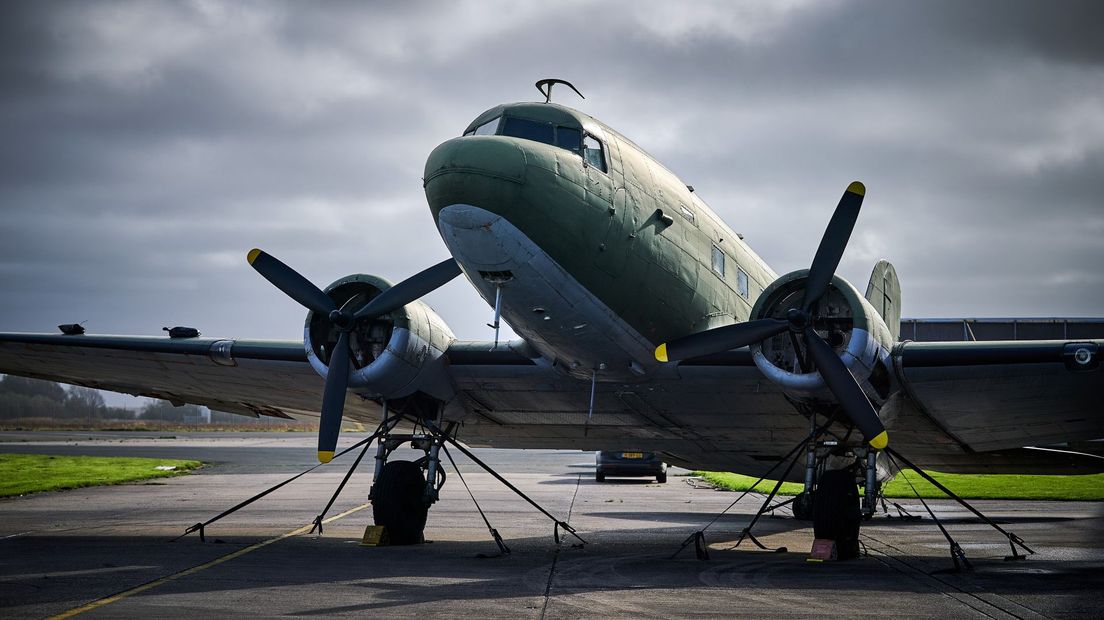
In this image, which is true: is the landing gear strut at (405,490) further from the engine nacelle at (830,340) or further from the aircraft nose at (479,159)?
the engine nacelle at (830,340)

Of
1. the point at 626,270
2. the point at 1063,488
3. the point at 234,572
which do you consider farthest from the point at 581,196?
the point at 1063,488

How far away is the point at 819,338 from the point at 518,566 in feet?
15.6

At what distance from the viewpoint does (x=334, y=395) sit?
1484cm

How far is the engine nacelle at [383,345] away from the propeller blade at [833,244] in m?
5.68

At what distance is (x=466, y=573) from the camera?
38.5 feet

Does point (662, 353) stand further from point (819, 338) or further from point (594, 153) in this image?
point (594, 153)

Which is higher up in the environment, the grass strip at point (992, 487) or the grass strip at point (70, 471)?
the grass strip at point (992, 487)

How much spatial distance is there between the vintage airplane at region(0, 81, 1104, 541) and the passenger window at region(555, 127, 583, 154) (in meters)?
0.03

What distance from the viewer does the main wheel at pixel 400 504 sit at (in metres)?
15.2

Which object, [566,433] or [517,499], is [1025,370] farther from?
[517,499]

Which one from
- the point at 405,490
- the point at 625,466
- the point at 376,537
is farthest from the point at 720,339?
the point at 625,466

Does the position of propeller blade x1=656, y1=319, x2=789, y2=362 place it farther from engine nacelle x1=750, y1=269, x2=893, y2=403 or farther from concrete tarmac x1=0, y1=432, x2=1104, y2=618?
concrete tarmac x1=0, y1=432, x2=1104, y2=618

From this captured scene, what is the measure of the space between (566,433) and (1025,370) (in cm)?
801

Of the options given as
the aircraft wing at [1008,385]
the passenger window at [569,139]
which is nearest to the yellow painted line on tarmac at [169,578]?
the passenger window at [569,139]
